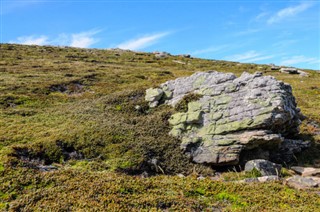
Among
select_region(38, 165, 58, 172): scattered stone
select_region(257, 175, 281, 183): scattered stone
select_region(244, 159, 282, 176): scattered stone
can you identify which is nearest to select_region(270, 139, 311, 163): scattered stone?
select_region(244, 159, 282, 176): scattered stone

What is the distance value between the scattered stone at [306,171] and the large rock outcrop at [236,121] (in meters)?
2.03

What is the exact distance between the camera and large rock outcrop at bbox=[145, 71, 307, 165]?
65.1ft

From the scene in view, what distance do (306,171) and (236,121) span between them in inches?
221

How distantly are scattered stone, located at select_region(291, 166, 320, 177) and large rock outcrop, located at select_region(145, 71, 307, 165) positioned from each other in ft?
6.65

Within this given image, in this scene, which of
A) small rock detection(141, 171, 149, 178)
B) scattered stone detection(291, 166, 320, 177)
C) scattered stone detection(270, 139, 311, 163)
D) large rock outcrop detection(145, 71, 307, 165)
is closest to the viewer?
small rock detection(141, 171, 149, 178)

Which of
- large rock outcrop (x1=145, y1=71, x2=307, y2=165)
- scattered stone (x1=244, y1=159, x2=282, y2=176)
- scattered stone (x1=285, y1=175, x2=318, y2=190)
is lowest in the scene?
scattered stone (x1=285, y1=175, x2=318, y2=190)

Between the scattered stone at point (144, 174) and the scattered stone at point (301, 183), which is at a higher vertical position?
the scattered stone at point (144, 174)

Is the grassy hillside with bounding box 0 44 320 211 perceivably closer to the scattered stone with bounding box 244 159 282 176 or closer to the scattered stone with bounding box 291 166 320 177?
the scattered stone with bounding box 291 166 320 177

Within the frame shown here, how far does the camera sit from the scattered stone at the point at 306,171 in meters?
18.0

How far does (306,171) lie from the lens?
60.7 feet

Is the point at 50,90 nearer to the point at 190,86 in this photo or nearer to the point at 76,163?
the point at 190,86

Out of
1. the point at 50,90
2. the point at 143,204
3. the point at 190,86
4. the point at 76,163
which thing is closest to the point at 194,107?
the point at 190,86

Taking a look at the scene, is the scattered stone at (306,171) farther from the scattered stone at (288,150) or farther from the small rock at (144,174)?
the small rock at (144,174)

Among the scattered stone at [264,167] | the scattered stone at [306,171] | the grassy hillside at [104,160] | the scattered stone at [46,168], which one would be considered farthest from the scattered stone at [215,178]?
the scattered stone at [46,168]
